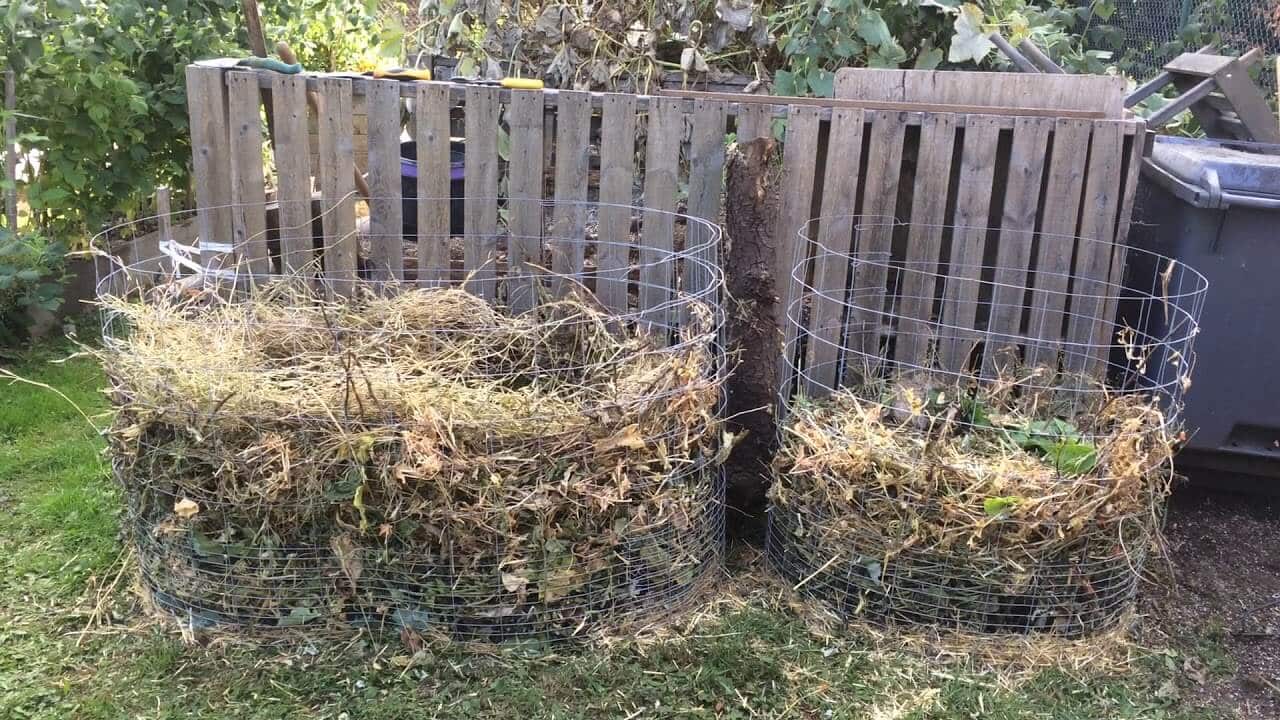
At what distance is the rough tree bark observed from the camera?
3.72 metres

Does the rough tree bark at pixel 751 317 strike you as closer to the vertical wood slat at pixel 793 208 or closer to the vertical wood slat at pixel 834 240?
the vertical wood slat at pixel 793 208

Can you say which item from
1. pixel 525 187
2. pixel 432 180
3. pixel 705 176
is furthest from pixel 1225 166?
pixel 432 180

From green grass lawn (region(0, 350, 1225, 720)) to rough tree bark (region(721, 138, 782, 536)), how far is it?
548 millimetres

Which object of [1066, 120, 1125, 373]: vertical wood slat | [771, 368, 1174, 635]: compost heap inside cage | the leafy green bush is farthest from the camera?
the leafy green bush

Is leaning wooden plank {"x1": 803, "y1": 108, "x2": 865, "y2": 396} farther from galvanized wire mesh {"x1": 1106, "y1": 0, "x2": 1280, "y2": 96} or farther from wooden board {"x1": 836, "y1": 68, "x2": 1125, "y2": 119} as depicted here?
galvanized wire mesh {"x1": 1106, "y1": 0, "x2": 1280, "y2": 96}

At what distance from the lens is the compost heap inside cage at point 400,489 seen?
10.1 feet

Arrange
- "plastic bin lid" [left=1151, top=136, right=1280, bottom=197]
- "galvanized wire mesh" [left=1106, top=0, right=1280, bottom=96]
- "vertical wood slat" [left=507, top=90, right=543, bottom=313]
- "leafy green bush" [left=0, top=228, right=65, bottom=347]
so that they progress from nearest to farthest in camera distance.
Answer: "plastic bin lid" [left=1151, top=136, right=1280, bottom=197] → "vertical wood slat" [left=507, top=90, right=543, bottom=313] → "leafy green bush" [left=0, top=228, right=65, bottom=347] → "galvanized wire mesh" [left=1106, top=0, right=1280, bottom=96]

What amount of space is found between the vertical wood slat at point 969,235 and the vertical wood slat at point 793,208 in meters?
0.56

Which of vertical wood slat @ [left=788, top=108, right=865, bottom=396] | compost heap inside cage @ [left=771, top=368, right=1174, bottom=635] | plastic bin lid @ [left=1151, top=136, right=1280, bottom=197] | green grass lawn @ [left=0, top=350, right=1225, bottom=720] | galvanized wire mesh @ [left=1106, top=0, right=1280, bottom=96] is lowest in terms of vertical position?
green grass lawn @ [left=0, top=350, right=1225, bottom=720]

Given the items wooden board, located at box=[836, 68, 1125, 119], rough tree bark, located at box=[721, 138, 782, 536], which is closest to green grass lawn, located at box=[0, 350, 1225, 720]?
rough tree bark, located at box=[721, 138, 782, 536]

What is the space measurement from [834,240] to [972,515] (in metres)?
1.26

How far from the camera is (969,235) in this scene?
3947mm

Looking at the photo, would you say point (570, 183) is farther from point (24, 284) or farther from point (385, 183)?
point (24, 284)

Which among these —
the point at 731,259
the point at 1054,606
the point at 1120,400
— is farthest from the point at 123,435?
the point at 1120,400
